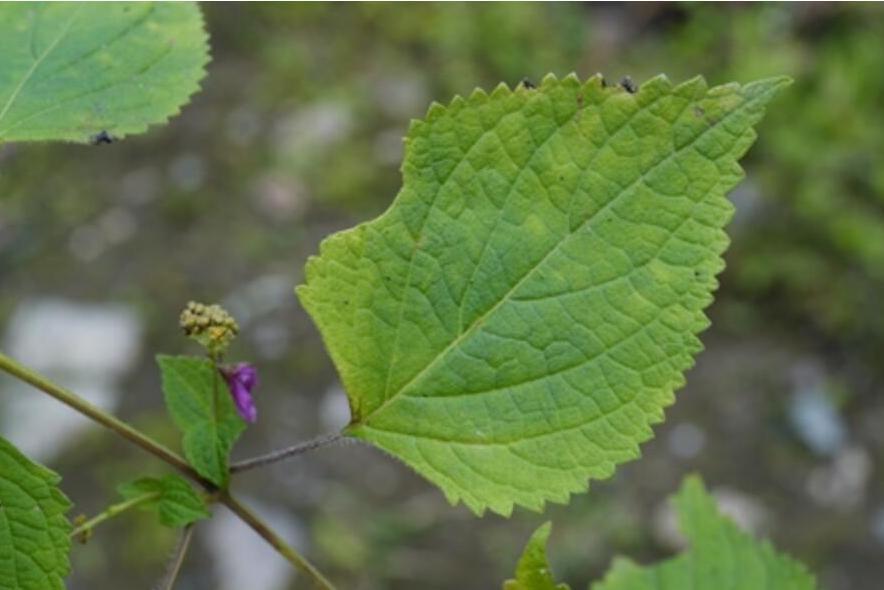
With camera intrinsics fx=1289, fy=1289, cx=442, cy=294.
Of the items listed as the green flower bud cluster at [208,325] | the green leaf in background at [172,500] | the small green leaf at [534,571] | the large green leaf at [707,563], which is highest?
the green flower bud cluster at [208,325]

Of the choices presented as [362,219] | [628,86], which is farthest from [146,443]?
[362,219]

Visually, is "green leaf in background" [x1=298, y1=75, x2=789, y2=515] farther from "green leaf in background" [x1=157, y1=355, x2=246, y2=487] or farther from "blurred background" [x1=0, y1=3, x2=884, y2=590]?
"blurred background" [x1=0, y1=3, x2=884, y2=590]

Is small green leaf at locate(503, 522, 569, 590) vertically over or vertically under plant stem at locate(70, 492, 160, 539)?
under

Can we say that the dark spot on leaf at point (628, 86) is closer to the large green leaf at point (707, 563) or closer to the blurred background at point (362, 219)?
the large green leaf at point (707, 563)

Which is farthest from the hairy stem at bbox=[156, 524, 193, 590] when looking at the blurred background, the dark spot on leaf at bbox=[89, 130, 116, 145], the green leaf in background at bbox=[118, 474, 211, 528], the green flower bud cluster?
the blurred background

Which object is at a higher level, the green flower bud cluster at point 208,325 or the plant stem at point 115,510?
the green flower bud cluster at point 208,325

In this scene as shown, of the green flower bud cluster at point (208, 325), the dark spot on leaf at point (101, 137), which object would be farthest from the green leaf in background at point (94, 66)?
the green flower bud cluster at point (208, 325)
